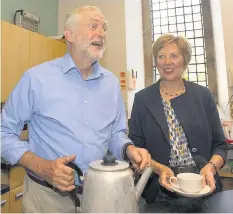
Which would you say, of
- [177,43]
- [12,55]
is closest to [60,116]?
[177,43]

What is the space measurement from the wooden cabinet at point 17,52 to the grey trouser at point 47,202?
1.36 m

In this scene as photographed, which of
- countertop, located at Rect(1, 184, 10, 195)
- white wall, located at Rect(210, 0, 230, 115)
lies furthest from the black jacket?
white wall, located at Rect(210, 0, 230, 115)

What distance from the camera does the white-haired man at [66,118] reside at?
0.95 metres

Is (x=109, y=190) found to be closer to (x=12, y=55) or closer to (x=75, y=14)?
(x=75, y=14)

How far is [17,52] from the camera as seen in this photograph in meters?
2.22

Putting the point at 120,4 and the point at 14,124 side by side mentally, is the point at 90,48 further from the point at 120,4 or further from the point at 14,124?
the point at 120,4

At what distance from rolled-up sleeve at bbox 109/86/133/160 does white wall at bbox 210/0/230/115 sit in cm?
183

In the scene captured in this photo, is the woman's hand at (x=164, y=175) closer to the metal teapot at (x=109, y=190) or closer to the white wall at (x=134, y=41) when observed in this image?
the metal teapot at (x=109, y=190)

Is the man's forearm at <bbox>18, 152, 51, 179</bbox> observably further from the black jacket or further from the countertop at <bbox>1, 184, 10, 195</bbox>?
the countertop at <bbox>1, 184, 10, 195</bbox>

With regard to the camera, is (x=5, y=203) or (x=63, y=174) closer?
(x=63, y=174)

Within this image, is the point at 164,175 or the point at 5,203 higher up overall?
the point at 164,175

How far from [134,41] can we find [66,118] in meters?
2.26

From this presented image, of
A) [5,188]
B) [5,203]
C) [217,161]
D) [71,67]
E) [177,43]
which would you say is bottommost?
[5,203]

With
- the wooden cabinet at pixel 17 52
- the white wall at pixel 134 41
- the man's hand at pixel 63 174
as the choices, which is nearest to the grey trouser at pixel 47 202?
the man's hand at pixel 63 174
